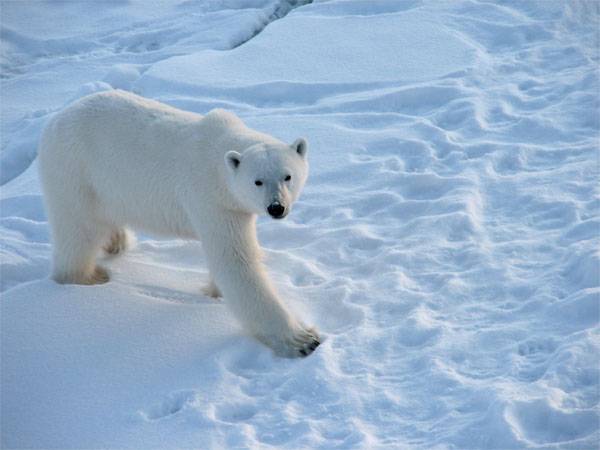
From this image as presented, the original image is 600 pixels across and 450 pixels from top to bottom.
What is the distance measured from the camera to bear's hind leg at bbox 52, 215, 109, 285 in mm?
5195

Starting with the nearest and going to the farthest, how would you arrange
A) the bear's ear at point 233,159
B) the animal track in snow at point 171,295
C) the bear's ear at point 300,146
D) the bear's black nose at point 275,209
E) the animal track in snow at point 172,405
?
the animal track in snow at point 172,405 → the bear's black nose at point 275,209 → the bear's ear at point 233,159 → the bear's ear at point 300,146 → the animal track in snow at point 171,295

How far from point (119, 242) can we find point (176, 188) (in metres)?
1.03

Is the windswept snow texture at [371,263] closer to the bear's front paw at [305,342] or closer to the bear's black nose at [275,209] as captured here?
the bear's front paw at [305,342]

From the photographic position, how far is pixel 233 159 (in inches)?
179

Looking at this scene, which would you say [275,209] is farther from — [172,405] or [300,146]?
[172,405]

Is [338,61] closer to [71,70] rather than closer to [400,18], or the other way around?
[400,18]

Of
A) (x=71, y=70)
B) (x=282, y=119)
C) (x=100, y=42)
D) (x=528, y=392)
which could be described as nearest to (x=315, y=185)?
(x=282, y=119)

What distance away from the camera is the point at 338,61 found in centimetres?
859

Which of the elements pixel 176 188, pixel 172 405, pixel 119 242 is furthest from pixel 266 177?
pixel 119 242

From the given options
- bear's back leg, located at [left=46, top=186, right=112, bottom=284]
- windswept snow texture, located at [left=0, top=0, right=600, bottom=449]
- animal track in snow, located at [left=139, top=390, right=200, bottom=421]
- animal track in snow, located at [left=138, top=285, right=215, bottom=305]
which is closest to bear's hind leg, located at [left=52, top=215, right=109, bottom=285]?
bear's back leg, located at [left=46, top=186, right=112, bottom=284]

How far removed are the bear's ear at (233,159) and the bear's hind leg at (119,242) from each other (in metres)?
1.36

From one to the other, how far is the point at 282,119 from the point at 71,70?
375 centimetres

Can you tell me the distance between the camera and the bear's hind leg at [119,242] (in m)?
5.63

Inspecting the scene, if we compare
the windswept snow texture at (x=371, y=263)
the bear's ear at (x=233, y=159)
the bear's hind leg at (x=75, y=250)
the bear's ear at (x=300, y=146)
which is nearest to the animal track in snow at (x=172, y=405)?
the windswept snow texture at (x=371, y=263)
